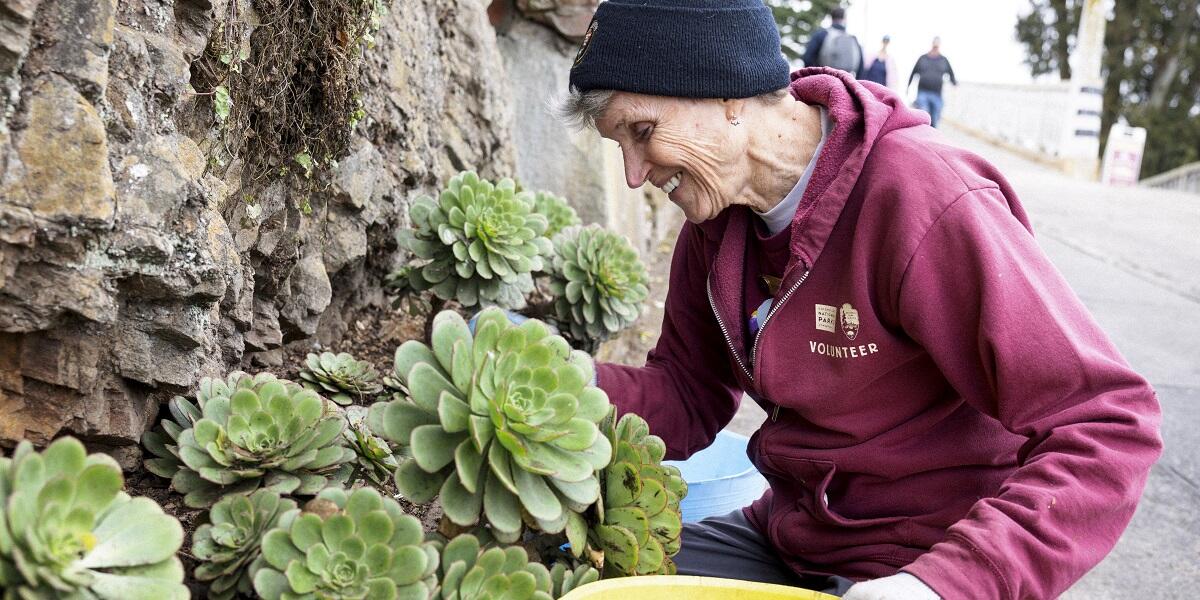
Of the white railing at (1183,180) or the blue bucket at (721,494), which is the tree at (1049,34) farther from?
the blue bucket at (721,494)

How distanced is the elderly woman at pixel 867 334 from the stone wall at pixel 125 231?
2.36ft

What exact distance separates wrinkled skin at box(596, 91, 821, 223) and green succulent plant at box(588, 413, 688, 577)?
57cm

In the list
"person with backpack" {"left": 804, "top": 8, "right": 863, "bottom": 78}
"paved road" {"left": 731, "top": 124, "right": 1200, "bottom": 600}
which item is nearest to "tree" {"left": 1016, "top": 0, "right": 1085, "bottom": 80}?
"paved road" {"left": 731, "top": 124, "right": 1200, "bottom": 600}

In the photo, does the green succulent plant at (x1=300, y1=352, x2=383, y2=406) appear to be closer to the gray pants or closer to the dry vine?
the dry vine

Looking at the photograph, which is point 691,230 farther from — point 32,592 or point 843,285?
point 32,592

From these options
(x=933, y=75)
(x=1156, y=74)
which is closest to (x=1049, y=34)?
Answer: (x=1156, y=74)

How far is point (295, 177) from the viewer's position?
2.32 meters

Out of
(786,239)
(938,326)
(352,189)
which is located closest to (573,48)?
(352,189)

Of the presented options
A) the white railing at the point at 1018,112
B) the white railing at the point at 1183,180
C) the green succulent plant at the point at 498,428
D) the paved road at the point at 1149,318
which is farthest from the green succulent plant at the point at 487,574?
the white railing at the point at 1183,180

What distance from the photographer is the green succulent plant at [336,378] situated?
2.13 m

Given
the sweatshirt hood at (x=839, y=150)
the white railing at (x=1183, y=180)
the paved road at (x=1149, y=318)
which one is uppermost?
the sweatshirt hood at (x=839, y=150)

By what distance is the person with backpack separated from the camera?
10305 mm

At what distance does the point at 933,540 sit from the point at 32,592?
58.9 inches

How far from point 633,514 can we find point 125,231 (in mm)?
871
